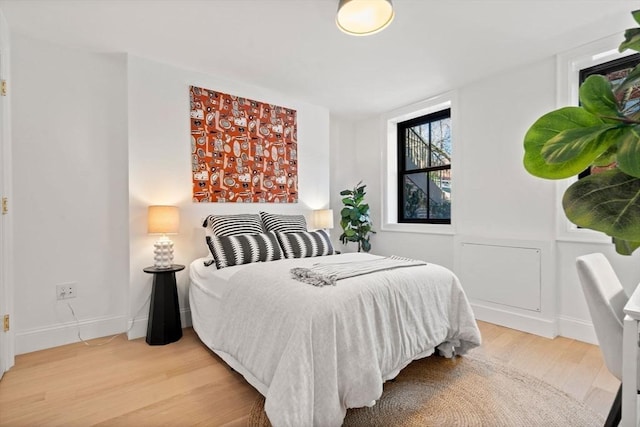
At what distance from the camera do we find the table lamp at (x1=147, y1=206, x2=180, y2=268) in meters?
2.63

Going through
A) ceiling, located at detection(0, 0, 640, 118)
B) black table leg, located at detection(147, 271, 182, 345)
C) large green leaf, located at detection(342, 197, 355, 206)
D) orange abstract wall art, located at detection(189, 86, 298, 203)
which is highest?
ceiling, located at detection(0, 0, 640, 118)

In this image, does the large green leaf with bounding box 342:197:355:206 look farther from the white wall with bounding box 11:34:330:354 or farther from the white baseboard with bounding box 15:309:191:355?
the white baseboard with bounding box 15:309:191:355

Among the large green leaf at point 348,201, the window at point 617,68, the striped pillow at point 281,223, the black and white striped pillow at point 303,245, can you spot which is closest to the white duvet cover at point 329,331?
the black and white striped pillow at point 303,245

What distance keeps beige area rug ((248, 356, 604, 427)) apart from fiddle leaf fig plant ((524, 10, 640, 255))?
5.15ft

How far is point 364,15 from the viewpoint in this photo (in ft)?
6.59

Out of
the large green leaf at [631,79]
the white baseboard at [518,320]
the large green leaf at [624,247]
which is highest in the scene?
the large green leaf at [631,79]

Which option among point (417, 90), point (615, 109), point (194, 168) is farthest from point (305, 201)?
point (615, 109)

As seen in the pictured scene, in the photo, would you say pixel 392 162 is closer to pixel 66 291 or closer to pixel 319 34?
pixel 319 34

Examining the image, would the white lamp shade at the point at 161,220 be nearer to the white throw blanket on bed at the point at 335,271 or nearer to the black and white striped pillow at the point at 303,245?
the black and white striped pillow at the point at 303,245

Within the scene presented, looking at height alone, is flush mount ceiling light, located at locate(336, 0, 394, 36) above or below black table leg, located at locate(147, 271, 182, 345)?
above

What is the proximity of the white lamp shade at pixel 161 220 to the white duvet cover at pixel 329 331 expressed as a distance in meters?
0.71

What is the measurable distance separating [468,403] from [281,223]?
7.11 ft

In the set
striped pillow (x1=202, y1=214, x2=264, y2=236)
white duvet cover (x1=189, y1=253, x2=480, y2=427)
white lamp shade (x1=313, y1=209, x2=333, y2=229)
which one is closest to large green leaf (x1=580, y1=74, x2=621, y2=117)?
white duvet cover (x1=189, y1=253, x2=480, y2=427)

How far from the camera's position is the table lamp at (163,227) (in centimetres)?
263
